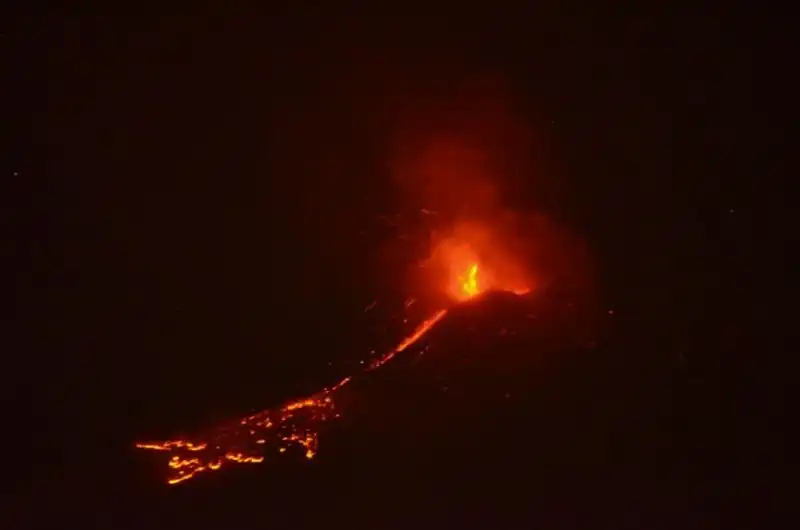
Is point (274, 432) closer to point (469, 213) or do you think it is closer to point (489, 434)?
point (489, 434)

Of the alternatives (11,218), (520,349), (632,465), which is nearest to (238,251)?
(11,218)

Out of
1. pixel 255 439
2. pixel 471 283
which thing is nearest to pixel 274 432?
pixel 255 439

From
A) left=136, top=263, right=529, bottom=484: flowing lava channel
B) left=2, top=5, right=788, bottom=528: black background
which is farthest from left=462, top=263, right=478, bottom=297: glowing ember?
left=136, top=263, right=529, bottom=484: flowing lava channel

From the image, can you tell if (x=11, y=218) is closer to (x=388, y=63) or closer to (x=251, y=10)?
(x=251, y=10)

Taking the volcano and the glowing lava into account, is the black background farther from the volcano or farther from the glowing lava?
the glowing lava

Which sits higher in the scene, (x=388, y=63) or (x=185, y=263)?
(x=388, y=63)

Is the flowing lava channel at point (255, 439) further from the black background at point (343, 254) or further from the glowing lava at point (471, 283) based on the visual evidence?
the glowing lava at point (471, 283)

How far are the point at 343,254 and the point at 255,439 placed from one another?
1.34 ft

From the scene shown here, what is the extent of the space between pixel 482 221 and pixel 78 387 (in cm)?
87

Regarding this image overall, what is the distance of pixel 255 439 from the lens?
166 cm

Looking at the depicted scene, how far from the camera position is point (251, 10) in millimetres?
1752

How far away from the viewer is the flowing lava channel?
165 cm

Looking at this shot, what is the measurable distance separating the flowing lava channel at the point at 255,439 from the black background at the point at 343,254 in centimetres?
3

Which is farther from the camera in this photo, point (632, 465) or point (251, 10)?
point (251, 10)
